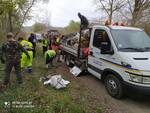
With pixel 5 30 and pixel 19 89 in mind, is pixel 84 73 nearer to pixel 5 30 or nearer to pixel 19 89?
pixel 19 89

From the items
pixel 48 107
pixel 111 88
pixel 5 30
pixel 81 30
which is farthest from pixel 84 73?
pixel 5 30

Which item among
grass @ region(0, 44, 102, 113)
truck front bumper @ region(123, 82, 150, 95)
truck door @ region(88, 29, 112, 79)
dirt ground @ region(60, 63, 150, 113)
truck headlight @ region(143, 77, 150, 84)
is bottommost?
dirt ground @ region(60, 63, 150, 113)

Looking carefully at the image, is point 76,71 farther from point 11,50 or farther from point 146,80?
point 146,80

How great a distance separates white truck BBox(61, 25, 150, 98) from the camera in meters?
5.02

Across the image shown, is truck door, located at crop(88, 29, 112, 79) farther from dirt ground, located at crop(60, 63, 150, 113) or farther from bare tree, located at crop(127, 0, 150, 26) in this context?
bare tree, located at crop(127, 0, 150, 26)

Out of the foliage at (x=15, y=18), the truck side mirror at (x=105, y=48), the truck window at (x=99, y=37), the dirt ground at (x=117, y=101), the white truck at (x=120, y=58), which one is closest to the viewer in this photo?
the white truck at (x=120, y=58)

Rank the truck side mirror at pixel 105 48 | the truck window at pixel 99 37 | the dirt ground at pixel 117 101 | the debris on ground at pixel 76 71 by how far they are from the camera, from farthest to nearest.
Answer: the debris on ground at pixel 76 71 → the truck window at pixel 99 37 → the truck side mirror at pixel 105 48 → the dirt ground at pixel 117 101

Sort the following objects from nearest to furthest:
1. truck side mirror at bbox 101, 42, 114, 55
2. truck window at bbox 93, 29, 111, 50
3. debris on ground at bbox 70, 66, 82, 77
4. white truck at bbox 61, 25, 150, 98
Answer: white truck at bbox 61, 25, 150, 98 < truck side mirror at bbox 101, 42, 114, 55 < truck window at bbox 93, 29, 111, 50 < debris on ground at bbox 70, 66, 82, 77

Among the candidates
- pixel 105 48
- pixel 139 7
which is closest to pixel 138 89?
pixel 105 48

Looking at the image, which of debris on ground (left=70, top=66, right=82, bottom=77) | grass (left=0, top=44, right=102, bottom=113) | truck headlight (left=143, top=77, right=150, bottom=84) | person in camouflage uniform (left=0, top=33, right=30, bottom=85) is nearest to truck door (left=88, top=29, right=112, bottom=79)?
grass (left=0, top=44, right=102, bottom=113)

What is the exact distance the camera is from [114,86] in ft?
19.3

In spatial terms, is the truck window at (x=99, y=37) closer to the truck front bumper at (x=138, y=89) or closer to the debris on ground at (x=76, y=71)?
the truck front bumper at (x=138, y=89)

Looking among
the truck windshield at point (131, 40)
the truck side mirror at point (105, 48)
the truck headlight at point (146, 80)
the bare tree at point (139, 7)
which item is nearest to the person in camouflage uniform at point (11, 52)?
the truck side mirror at point (105, 48)

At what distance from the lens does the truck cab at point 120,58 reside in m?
5.02
